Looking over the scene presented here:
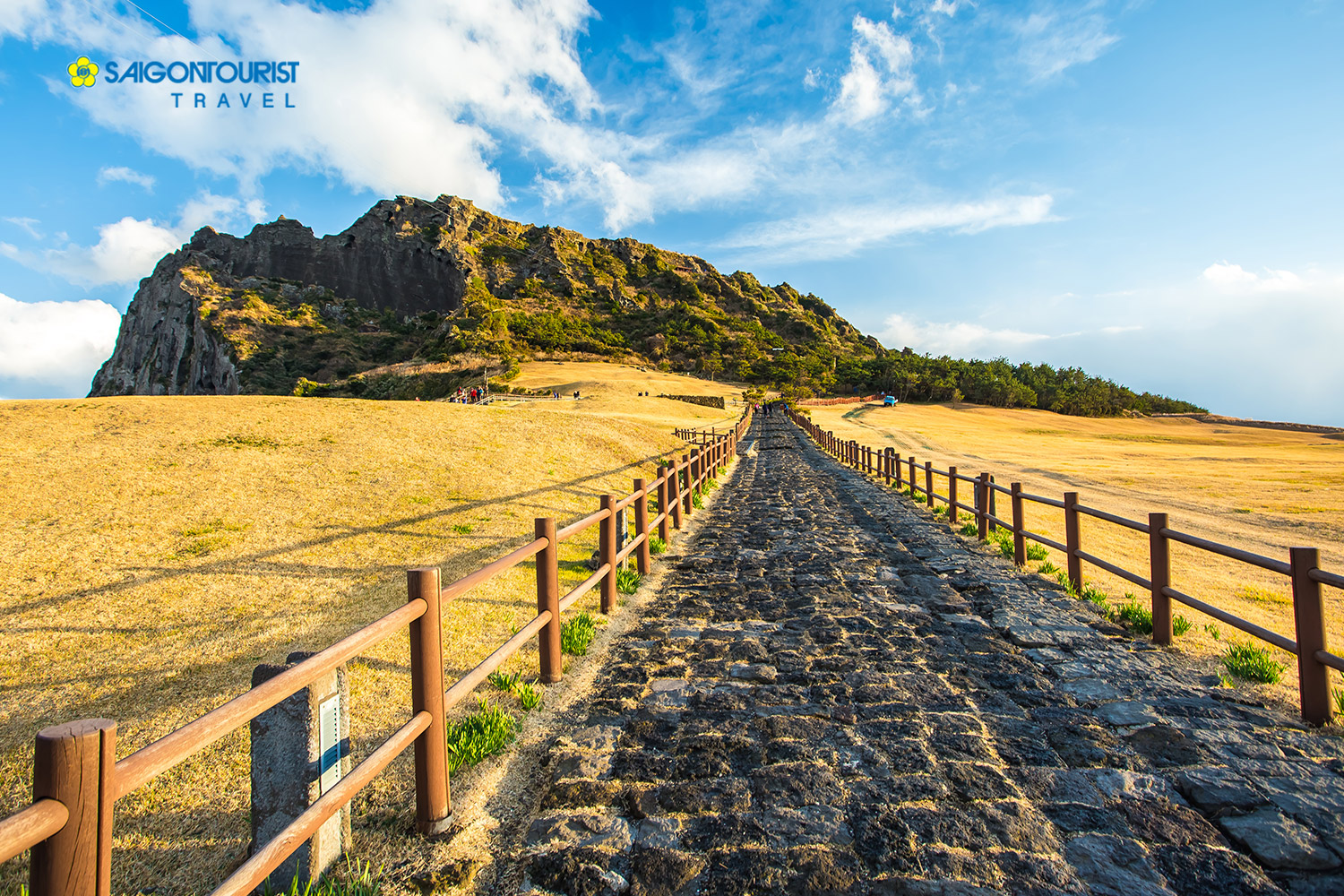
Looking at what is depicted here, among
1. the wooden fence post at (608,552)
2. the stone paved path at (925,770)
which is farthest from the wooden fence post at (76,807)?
the wooden fence post at (608,552)

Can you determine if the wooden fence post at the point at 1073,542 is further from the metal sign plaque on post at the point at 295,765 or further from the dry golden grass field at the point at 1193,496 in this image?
the metal sign plaque on post at the point at 295,765

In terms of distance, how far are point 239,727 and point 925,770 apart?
11.7 ft

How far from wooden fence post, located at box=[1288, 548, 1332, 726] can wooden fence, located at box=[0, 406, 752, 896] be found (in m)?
5.01

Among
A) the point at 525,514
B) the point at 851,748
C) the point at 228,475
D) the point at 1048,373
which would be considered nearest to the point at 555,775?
the point at 851,748

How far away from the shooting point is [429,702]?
114 inches

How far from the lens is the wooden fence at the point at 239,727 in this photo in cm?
135

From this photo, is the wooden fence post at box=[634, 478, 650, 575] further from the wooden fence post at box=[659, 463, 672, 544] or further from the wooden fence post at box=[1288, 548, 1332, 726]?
the wooden fence post at box=[1288, 548, 1332, 726]

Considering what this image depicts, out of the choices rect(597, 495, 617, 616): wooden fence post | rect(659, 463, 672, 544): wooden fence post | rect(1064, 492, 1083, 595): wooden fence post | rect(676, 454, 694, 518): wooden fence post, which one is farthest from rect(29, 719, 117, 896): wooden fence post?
rect(676, 454, 694, 518): wooden fence post

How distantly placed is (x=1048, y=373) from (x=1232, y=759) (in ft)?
416

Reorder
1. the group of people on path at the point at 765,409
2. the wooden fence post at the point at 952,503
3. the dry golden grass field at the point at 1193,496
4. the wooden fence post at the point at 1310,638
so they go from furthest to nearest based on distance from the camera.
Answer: the group of people on path at the point at 765,409, the wooden fence post at the point at 952,503, the dry golden grass field at the point at 1193,496, the wooden fence post at the point at 1310,638

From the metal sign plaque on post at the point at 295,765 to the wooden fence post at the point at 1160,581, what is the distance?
6.20 meters

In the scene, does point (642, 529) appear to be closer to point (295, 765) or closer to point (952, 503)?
point (295, 765)

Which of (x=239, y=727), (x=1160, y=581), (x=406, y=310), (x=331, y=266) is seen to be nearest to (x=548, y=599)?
(x=239, y=727)

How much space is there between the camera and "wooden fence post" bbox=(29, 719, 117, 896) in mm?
1349
